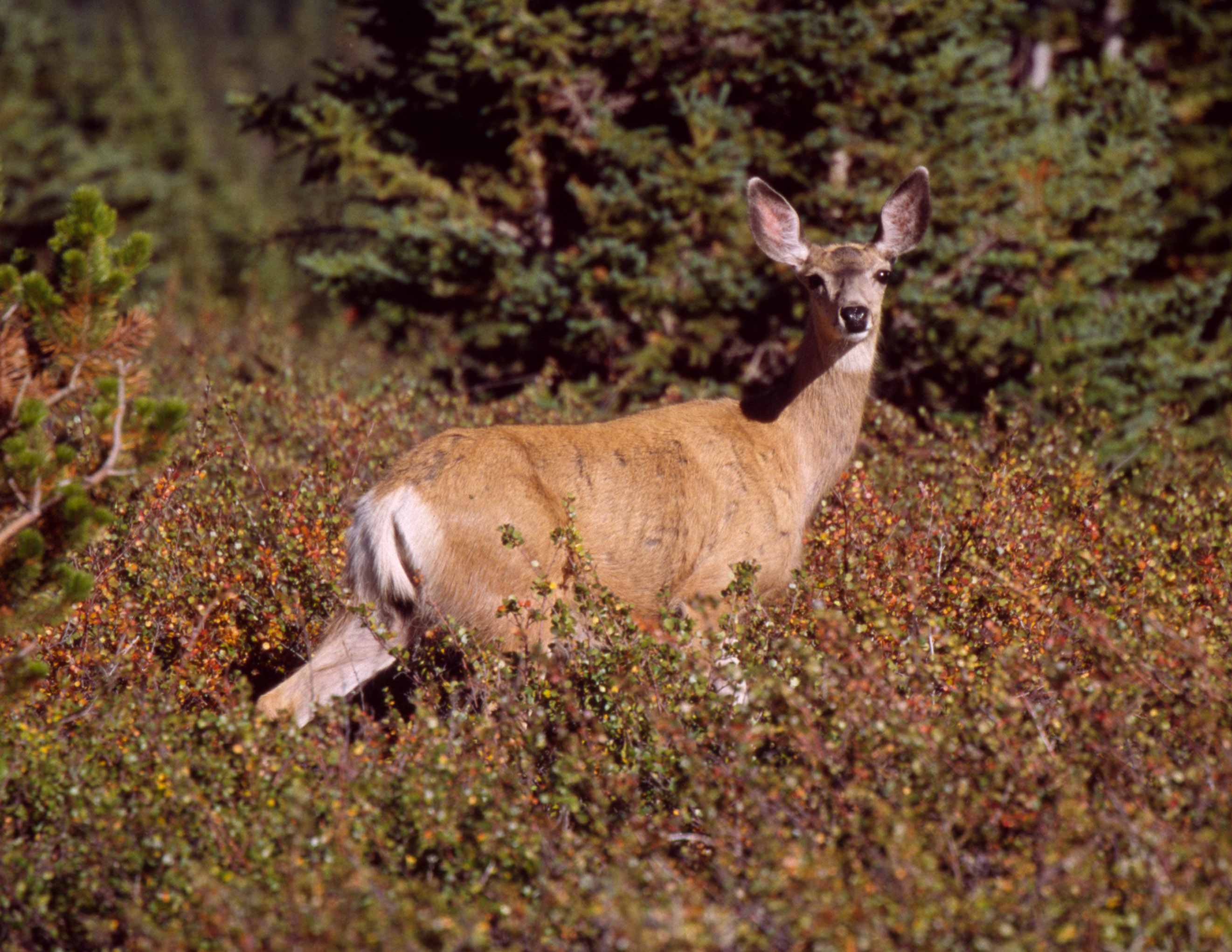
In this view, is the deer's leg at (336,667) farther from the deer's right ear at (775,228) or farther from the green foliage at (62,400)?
the deer's right ear at (775,228)

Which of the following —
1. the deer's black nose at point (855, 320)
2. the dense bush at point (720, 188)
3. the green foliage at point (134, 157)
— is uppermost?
the deer's black nose at point (855, 320)

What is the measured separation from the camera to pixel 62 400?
4414 millimetres

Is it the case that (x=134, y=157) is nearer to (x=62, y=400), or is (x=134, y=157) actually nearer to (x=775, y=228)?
(x=775, y=228)

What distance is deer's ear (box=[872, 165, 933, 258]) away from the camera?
6621 mm

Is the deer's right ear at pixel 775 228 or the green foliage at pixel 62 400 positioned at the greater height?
the green foliage at pixel 62 400

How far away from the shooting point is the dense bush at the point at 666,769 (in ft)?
10.6

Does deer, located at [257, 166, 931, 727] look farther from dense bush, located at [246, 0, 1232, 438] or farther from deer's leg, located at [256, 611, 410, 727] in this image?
dense bush, located at [246, 0, 1232, 438]

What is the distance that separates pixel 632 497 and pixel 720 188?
4.92m

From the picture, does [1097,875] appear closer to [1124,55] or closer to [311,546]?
[311,546]

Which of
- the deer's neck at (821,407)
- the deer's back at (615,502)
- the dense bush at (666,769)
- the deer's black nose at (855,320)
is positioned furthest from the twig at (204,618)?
the deer's black nose at (855,320)

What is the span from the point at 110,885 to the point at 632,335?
283 inches

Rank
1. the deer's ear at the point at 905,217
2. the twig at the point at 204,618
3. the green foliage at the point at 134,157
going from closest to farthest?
the twig at the point at 204,618, the deer's ear at the point at 905,217, the green foliage at the point at 134,157

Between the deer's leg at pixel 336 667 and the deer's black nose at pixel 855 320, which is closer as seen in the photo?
the deer's leg at pixel 336 667

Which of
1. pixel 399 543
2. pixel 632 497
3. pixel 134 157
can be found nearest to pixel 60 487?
pixel 399 543
